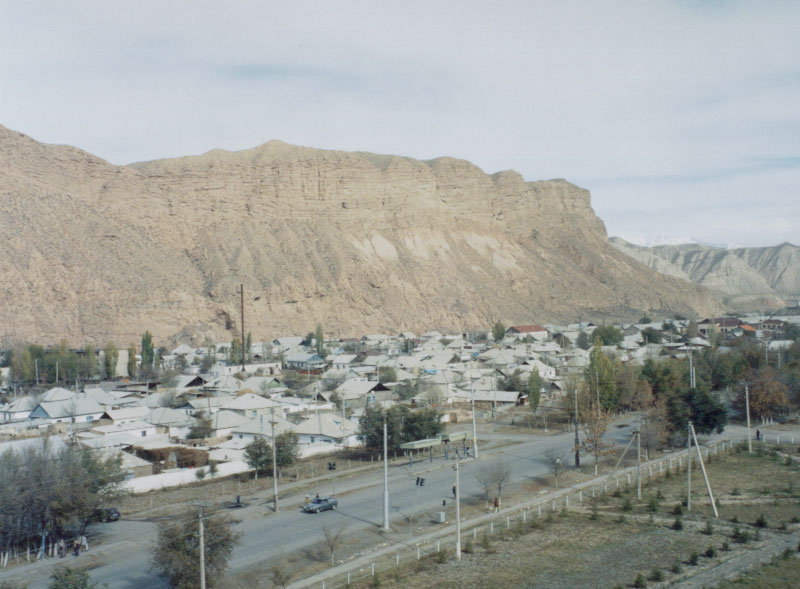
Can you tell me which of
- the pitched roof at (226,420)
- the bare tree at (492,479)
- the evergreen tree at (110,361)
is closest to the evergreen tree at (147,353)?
the evergreen tree at (110,361)

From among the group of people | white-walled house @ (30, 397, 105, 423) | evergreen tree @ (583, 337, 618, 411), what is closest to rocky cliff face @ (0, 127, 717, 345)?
white-walled house @ (30, 397, 105, 423)

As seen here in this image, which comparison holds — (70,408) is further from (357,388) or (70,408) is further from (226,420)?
(357,388)

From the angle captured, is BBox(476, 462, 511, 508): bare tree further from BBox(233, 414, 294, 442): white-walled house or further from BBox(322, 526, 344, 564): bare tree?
BBox(233, 414, 294, 442): white-walled house

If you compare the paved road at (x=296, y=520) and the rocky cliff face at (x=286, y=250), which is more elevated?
the rocky cliff face at (x=286, y=250)

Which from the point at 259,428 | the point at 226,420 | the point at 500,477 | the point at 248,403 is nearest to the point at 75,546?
the point at 500,477

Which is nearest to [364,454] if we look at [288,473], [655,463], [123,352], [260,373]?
[288,473]

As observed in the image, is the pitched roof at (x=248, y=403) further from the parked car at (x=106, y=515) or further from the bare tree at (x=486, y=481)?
the bare tree at (x=486, y=481)
